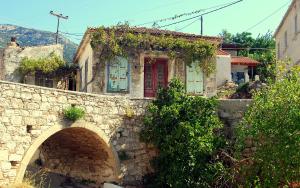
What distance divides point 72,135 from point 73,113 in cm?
221

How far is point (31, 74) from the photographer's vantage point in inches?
903

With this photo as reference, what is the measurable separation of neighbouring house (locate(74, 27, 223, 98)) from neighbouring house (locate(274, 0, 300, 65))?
11.3 feet

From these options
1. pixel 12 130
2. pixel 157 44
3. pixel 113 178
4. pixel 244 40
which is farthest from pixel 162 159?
pixel 244 40

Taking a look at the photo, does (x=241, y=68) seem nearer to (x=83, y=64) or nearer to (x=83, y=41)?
(x=83, y=64)

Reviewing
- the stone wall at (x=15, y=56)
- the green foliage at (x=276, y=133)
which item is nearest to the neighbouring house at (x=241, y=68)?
the stone wall at (x=15, y=56)

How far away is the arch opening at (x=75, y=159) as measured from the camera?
50.0 ft

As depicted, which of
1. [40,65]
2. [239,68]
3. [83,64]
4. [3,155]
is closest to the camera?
[3,155]

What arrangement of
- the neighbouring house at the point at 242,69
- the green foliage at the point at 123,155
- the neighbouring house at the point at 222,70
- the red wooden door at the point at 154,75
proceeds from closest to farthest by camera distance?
the green foliage at the point at 123,155
the red wooden door at the point at 154,75
the neighbouring house at the point at 222,70
the neighbouring house at the point at 242,69

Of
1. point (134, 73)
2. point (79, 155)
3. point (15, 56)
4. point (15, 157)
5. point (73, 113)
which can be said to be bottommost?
point (79, 155)

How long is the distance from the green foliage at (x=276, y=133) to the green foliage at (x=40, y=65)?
12.9m

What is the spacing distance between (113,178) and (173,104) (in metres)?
3.23

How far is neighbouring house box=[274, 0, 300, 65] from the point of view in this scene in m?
20.2

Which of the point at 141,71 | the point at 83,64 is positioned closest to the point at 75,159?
the point at 141,71

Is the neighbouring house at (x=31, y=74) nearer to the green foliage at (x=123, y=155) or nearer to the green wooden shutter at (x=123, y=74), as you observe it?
the green wooden shutter at (x=123, y=74)
